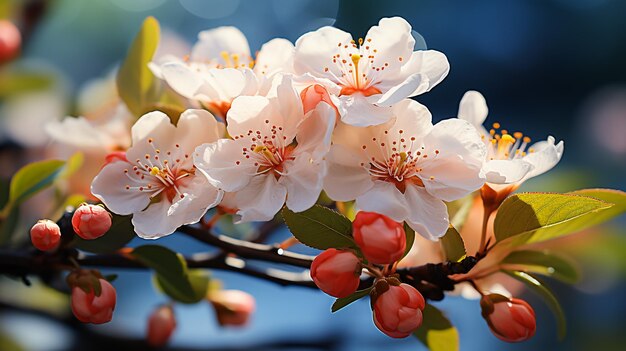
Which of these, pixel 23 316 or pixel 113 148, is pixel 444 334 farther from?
pixel 23 316

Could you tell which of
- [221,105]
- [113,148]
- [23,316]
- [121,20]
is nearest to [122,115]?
[113,148]

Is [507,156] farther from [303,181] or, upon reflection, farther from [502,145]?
[303,181]

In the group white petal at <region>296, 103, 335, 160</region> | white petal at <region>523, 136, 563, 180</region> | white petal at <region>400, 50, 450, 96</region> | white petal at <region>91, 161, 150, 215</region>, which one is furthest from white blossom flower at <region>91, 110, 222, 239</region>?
white petal at <region>523, 136, 563, 180</region>

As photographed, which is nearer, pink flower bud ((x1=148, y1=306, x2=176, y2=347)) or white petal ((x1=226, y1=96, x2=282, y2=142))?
white petal ((x1=226, y1=96, x2=282, y2=142))

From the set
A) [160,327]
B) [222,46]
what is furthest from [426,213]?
[160,327]

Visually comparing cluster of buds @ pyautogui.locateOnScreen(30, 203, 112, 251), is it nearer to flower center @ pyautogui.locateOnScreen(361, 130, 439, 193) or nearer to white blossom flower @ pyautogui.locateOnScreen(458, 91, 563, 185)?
flower center @ pyautogui.locateOnScreen(361, 130, 439, 193)

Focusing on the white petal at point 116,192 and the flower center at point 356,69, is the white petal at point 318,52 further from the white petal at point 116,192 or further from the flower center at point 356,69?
the white petal at point 116,192
